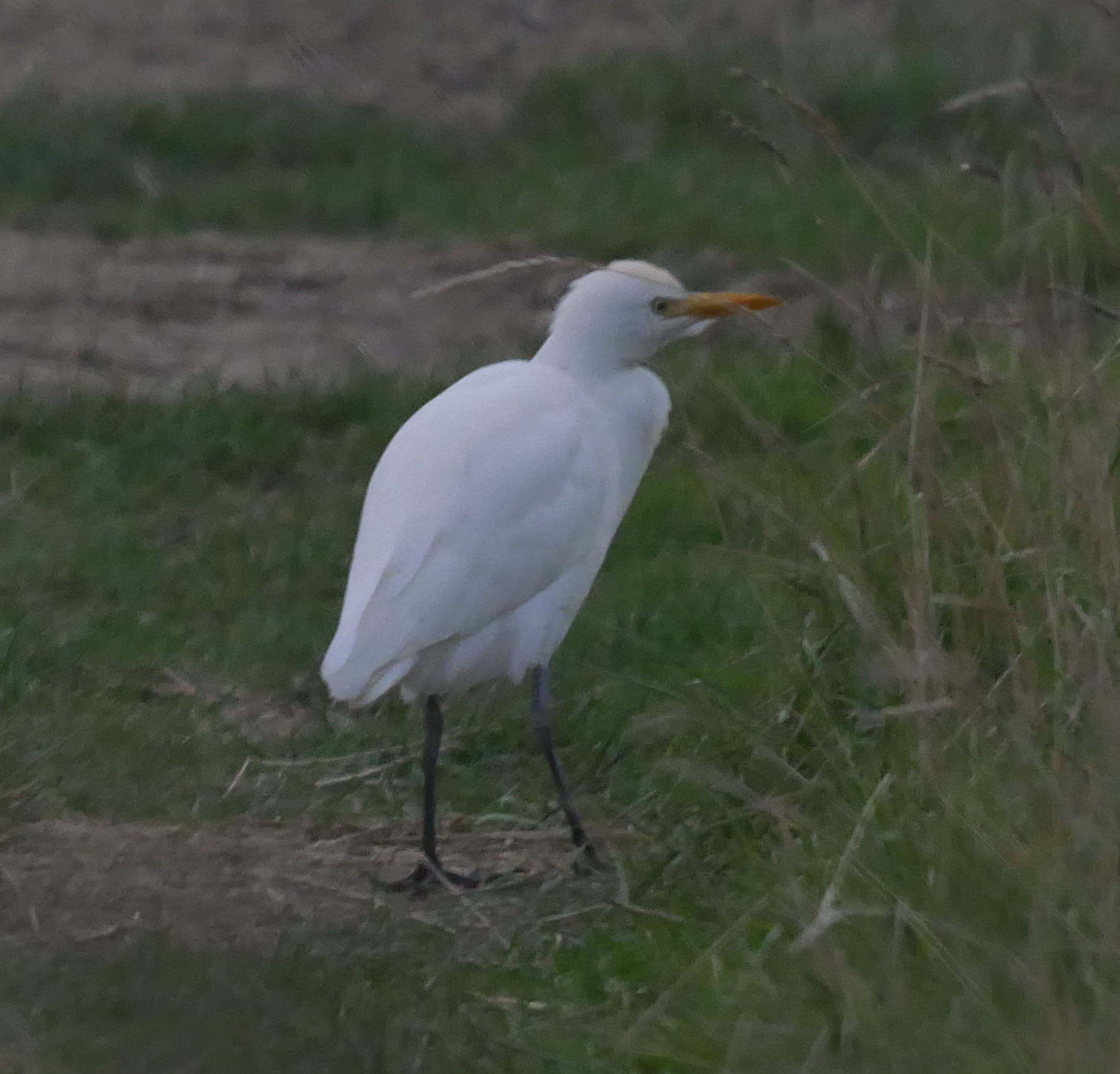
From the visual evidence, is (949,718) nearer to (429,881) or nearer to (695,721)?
(695,721)

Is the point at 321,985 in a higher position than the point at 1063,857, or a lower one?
lower

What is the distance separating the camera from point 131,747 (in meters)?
4.57

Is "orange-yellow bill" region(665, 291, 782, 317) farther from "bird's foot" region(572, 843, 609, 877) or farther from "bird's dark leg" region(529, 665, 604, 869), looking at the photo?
"bird's foot" region(572, 843, 609, 877)

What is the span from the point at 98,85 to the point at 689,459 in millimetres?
5861

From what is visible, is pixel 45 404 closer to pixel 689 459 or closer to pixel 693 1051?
pixel 689 459

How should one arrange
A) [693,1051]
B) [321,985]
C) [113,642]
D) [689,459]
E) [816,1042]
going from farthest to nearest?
[689,459] → [113,642] → [321,985] → [693,1051] → [816,1042]

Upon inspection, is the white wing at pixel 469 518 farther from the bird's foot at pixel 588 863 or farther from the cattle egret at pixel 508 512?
the bird's foot at pixel 588 863

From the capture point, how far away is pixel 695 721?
12.6ft

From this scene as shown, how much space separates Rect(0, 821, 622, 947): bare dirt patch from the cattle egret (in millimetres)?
90

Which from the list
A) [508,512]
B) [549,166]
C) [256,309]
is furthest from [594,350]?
[549,166]

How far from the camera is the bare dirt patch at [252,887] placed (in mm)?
3781

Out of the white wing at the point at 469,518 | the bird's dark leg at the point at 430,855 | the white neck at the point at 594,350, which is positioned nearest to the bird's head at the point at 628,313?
the white neck at the point at 594,350

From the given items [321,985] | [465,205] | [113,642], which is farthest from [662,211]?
[321,985]

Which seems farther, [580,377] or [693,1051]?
[580,377]
